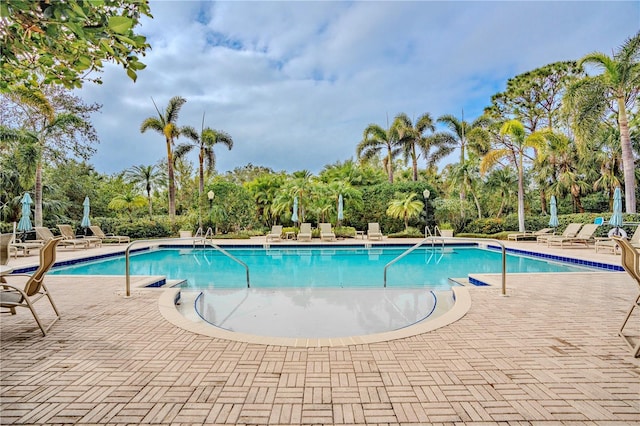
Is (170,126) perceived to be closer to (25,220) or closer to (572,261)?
(25,220)

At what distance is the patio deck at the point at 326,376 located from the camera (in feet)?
7.07

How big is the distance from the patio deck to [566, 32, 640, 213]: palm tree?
526 inches

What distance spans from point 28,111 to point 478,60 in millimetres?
20844

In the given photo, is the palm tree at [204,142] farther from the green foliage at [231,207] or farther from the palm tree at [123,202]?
the palm tree at [123,202]

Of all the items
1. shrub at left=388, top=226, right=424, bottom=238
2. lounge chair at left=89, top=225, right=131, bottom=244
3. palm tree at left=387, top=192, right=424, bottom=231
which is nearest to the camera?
lounge chair at left=89, top=225, right=131, bottom=244

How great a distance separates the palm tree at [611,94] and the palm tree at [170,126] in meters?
20.1

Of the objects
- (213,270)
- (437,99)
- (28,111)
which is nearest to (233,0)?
(213,270)

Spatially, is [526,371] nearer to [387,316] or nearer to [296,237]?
[387,316]

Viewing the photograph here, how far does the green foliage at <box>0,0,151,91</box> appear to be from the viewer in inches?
69.7

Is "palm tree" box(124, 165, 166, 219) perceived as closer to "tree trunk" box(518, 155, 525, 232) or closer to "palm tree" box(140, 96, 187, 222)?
"palm tree" box(140, 96, 187, 222)

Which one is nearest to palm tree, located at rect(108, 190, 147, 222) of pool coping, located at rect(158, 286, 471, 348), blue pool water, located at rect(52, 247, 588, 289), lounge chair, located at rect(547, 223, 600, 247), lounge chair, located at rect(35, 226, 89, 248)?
lounge chair, located at rect(35, 226, 89, 248)

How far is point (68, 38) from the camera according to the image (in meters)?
2.28

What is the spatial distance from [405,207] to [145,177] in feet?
59.7

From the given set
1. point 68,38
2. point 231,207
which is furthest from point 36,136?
point 68,38
